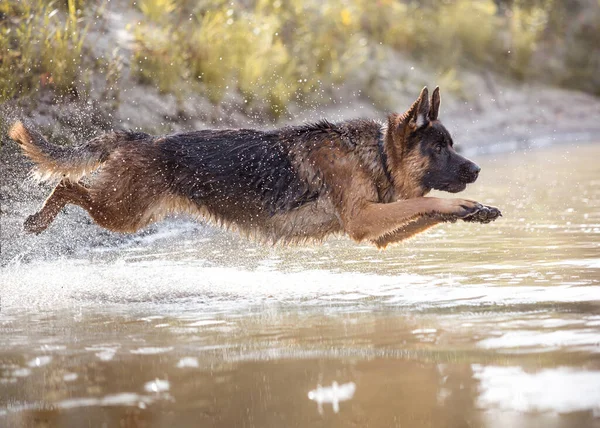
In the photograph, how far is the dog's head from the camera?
257 inches

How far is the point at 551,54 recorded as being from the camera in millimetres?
21688

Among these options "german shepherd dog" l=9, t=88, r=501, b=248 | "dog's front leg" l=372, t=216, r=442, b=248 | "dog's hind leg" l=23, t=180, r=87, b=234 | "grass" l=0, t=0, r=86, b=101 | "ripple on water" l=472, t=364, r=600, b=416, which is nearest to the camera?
"ripple on water" l=472, t=364, r=600, b=416

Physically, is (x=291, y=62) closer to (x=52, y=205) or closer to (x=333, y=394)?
(x=52, y=205)

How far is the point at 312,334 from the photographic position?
15.5 ft

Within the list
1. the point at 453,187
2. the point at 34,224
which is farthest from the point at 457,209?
the point at 34,224

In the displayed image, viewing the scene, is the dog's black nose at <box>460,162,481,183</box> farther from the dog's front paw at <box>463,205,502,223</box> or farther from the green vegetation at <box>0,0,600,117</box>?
the green vegetation at <box>0,0,600,117</box>

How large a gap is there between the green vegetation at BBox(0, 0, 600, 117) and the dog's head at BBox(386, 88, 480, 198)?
14.9 feet

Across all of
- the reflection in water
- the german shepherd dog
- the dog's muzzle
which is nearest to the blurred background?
the german shepherd dog

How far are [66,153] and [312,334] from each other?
3.07 meters

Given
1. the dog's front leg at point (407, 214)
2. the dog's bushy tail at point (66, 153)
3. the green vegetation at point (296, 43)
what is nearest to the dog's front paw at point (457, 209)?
the dog's front leg at point (407, 214)

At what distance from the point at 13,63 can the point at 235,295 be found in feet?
17.6

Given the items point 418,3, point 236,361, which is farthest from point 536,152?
point 236,361

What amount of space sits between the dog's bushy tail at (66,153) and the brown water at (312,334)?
72 cm

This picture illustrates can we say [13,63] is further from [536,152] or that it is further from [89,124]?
[536,152]
